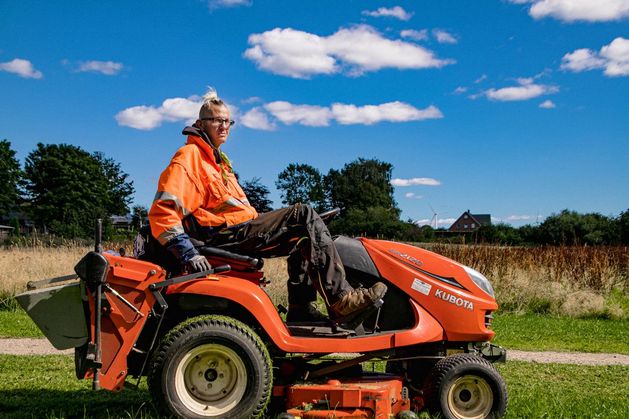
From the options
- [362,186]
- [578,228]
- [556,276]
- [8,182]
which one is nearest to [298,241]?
[556,276]

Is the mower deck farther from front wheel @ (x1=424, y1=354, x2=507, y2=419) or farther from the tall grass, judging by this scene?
the tall grass

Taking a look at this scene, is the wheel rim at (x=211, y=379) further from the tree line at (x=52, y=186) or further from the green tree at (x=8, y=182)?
the green tree at (x=8, y=182)

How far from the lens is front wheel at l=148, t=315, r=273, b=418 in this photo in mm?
4570

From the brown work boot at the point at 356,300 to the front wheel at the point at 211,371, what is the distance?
2.05ft

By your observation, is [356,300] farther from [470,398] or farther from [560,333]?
[560,333]

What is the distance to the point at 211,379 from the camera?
185 inches

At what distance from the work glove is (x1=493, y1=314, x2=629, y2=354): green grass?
6618mm

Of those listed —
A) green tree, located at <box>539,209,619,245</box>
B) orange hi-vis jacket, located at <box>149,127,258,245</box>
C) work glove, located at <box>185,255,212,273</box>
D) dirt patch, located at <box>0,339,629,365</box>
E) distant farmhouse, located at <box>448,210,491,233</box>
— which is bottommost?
dirt patch, located at <box>0,339,629,365</box>

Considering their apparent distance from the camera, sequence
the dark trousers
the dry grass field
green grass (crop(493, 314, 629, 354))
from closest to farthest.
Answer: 1. the dark trousers
2. green grass (crop(493, 314, 629, 354))
3. the dry grass field

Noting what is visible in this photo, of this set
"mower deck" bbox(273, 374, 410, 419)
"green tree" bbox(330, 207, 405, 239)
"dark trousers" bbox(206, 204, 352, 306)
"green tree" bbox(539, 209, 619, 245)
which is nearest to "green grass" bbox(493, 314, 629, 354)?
"mower deck" bbox(273, 374, 410, 419)

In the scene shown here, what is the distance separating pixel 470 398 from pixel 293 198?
231 feet

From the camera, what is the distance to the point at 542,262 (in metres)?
16.2

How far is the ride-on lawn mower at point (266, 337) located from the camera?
4.60 meters

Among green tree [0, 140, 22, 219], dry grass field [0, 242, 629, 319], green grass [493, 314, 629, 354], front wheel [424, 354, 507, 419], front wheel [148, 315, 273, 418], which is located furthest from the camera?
green tree [0, 140, 22, 219]
